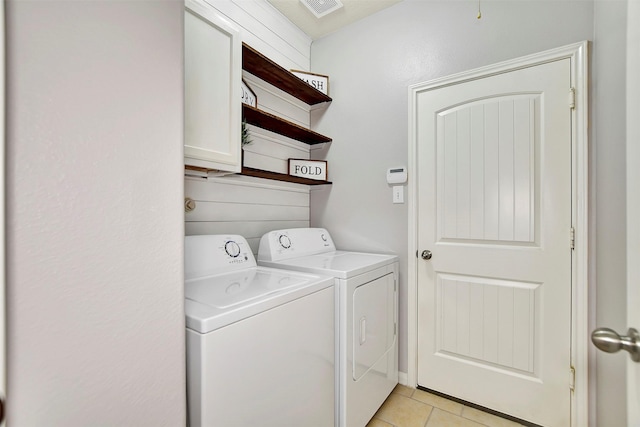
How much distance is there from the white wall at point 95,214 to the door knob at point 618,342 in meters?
0.95

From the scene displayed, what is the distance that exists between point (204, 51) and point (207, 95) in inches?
7.7

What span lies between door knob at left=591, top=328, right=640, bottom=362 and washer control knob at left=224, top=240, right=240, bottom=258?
145 centimetres

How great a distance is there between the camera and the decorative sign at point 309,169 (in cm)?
224

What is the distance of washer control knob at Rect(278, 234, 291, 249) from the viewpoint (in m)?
1.91

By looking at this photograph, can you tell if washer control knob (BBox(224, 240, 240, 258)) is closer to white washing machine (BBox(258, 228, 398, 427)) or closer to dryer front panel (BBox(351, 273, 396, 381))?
white washing machine (BBox(258, 228, 398, 427))

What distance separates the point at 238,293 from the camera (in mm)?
1134

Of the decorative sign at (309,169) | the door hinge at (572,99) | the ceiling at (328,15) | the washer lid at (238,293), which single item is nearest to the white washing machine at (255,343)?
the washer lid at (238,293)

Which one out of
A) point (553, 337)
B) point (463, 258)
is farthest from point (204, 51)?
point (553, 337)

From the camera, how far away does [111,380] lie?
2.06 feet

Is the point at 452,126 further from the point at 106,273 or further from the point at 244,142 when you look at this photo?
the point at 106,273

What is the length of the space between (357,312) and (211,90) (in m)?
1.29

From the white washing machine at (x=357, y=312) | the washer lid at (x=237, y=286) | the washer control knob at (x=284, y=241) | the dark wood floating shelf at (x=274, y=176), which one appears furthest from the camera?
the washer control knob at (x=284, y=241)

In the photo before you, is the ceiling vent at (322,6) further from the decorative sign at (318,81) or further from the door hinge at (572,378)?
the door hinge at (572,378)

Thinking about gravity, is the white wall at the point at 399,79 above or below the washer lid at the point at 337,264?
above
